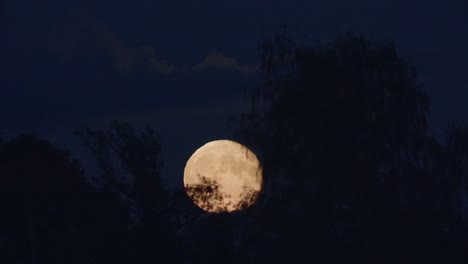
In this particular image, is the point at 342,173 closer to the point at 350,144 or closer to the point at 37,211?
the point at 350,144

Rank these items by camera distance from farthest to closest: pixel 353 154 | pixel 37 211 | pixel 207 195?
pixel 37 211
pixel 207 195
pixel 353 154

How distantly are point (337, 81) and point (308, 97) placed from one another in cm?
112

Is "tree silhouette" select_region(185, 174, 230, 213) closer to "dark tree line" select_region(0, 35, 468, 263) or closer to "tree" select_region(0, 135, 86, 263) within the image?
"dark tree line" select_region(0, 35, 468, 263)

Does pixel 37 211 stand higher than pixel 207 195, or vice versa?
pixel 37 211

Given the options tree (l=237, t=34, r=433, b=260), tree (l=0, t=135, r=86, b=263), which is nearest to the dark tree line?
tree (l=237, t=34, r=433, b=260)

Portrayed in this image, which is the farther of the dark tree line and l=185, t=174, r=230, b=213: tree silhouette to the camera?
l=185, t=174, r=230, b=213: tree silhouette

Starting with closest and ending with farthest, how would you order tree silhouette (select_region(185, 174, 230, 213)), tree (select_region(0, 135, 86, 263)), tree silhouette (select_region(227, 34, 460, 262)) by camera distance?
tree silhouette (select_region(227, 34, 460, 262))
tree silhouette (select_region(185, 174, 230, 213))
tree (select_region(0, 135, 86, 263))

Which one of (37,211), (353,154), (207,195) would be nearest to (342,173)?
(353,154)

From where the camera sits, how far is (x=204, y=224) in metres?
30.9

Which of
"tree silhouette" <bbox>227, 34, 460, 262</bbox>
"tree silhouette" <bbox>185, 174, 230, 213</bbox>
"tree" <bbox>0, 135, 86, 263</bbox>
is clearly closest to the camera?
"tree silhouette" <bbox>227, 34, 460, 262</bbox>

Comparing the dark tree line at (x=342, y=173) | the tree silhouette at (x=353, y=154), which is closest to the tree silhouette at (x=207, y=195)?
the dark tree line at (x=342, y=173)

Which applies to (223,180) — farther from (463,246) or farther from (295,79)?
(463,246)

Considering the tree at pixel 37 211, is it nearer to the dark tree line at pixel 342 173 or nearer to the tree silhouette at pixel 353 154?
the dark tree line at pixel 342 173

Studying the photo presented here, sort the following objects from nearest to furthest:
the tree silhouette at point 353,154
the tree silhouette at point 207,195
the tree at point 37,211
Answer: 1. the tree silhouette at point 353,154
2. the tree silhouette at point 207,195
3. the tree at point 37,211
